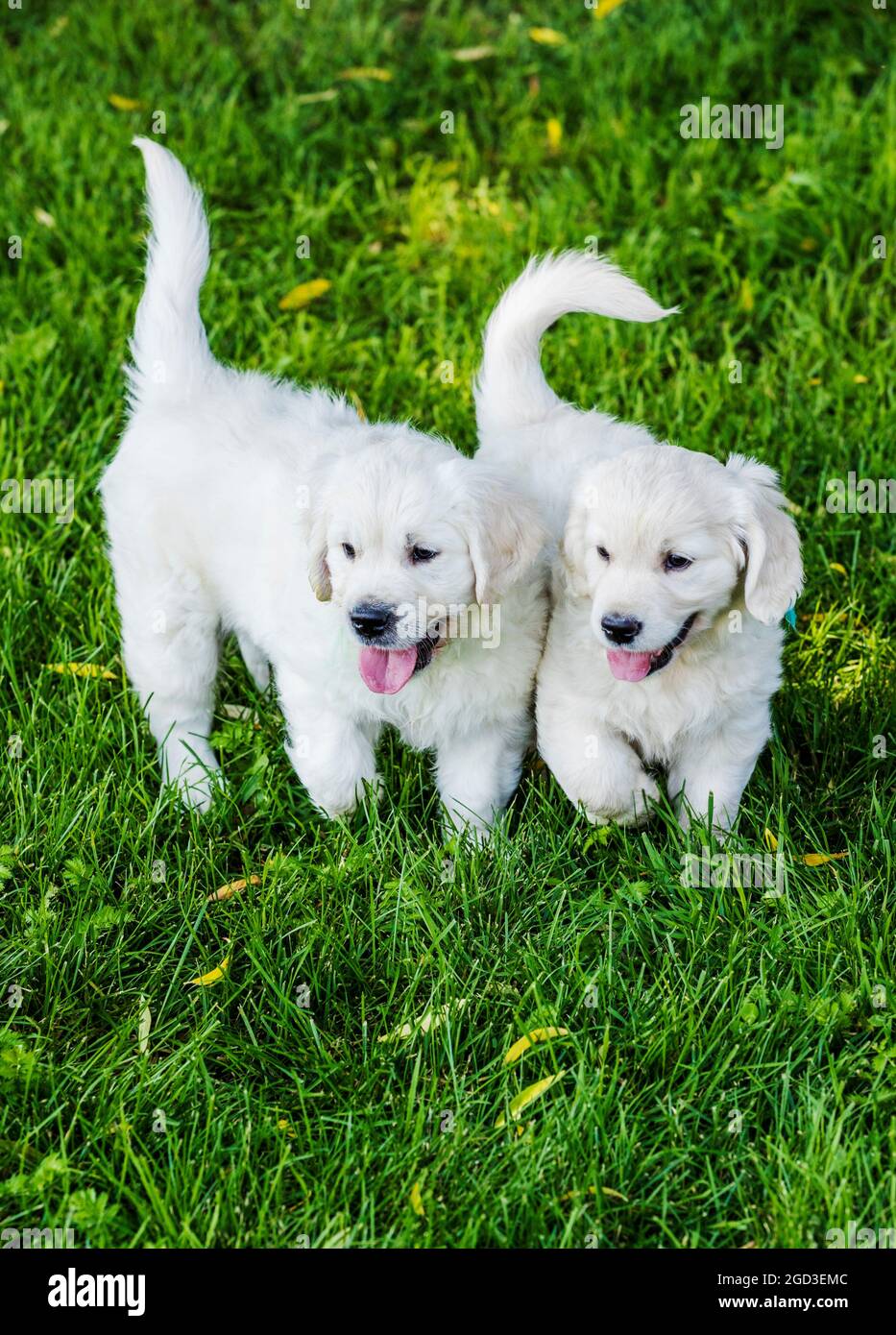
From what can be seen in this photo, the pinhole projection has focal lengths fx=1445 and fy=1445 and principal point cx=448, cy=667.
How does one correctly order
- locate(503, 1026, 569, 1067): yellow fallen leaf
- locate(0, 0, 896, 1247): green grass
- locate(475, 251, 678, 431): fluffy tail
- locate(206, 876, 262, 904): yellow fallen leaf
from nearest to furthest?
1. locate(0, 0, 896, 1247): green grass
2. locate(503, 1026, 569, 1067): yellow fallen leaf
3. locate(206, 876, 262, 904): yellow fallen leaf
4. locate(475, 251, 678, 431): fluffy tail

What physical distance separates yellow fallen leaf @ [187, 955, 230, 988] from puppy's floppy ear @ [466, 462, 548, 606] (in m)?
0.84

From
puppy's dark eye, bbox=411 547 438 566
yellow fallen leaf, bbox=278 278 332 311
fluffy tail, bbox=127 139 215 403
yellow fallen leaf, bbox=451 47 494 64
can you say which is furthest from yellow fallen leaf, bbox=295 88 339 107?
puppy's dark eye, bbox=411 547 438 566

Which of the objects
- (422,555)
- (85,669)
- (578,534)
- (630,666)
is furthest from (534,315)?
(85,669)

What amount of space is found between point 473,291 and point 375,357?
39cm

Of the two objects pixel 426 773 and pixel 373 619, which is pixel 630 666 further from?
pixel 426 773

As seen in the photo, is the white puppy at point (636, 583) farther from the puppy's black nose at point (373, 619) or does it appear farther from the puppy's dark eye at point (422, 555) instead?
the puppy's black nose at point (373, 619)

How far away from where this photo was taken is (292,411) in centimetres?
321

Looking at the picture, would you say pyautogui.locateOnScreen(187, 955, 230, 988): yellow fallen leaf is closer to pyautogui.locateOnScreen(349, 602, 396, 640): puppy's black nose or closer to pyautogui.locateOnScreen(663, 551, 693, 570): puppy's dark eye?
pyautogui.locateOnScreen(349, 602, 396, 640): puppy's black nose

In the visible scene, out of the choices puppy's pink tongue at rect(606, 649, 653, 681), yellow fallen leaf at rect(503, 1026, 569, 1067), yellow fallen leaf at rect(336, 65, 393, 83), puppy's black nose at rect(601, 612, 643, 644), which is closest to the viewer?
yellow fallen leaf at rect(503, 1026, 569, 1067)

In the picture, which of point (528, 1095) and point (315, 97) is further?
point (315, 97)

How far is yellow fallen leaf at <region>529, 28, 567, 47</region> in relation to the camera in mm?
5363

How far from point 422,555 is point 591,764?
0.57 metres

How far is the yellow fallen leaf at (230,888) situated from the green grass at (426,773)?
0.13 feet

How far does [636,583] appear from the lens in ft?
8.72
